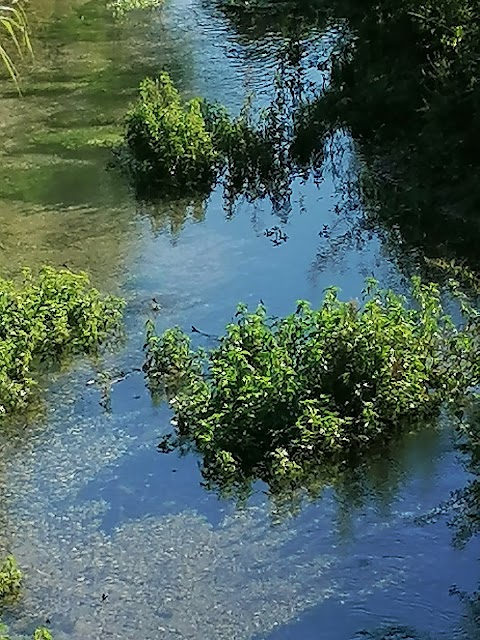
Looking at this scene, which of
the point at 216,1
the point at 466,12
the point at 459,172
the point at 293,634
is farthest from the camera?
the point at 216,1

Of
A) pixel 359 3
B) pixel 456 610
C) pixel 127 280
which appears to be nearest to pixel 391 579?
pixel 456 610

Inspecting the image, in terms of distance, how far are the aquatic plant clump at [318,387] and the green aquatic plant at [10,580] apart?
3.85 ft

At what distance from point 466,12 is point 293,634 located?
6.06 m

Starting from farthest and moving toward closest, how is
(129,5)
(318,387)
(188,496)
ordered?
1. (129,5)
2. (318,387)
3. (188,496)

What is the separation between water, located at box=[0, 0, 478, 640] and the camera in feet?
16.0

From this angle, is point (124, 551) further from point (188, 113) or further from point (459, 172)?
point (188, 113)

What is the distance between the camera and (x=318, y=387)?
19.4 feet

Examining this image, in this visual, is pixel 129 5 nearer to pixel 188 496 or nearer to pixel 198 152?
pixel 198 152

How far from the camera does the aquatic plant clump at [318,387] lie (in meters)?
5.66

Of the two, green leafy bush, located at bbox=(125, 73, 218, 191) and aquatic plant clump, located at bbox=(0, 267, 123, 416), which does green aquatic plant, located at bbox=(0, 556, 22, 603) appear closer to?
aquatic plant clump, located at bbox=(0, 267, 123, 416)

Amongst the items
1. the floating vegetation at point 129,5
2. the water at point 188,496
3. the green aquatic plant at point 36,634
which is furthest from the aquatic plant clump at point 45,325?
→ the floating vegetation at point 129,5

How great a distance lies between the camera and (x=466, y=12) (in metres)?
9.02

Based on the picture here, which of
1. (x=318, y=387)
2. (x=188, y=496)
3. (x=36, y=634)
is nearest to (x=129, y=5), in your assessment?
(x=318, y=387)

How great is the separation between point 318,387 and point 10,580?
6.31ft
